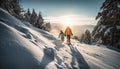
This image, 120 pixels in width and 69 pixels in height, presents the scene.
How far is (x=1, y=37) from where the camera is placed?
241 inches

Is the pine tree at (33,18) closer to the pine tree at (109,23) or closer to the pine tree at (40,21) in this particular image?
the pine tree at (40,21)

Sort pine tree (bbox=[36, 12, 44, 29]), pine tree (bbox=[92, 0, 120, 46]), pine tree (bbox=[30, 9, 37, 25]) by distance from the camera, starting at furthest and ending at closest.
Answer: pine tree (bbox=[36, 12, 44, 29]) → pine tree (bbox=[30, 9, 37, 25]) → pine tree (bbox=[92, 0, 120, 46])

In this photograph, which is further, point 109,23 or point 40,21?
point 40,21

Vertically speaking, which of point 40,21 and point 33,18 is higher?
point 33,18

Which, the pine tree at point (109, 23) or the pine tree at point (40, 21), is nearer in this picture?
the pine tree at point (109, 23)

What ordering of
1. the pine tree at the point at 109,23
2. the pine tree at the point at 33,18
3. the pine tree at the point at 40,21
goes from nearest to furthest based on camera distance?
the pine tree at the point at 109,23 < the pine tree at the point at 33,18 < the pine tree at the point at 40,21

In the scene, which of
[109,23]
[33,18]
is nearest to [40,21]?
[33,18]

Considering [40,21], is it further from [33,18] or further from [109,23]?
[109,23]

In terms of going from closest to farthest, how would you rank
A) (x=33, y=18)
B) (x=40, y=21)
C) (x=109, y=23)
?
(x=109, y=23) → (x=33, y=18) → (x=40, y=21)

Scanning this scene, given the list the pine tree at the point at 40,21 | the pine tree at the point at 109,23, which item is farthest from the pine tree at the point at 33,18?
the pine tree at the point at 109,23

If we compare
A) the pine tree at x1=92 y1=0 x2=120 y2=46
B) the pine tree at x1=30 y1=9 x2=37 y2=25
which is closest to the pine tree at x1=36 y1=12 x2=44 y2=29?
the pine tree at x1=30 y1=9 x2=37 y2=25

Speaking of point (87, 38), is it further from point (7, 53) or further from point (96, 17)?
point (7, 53)

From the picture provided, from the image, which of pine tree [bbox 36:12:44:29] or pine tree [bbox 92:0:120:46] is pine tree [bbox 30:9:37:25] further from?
pine tree [bbox 92:0:120:46]

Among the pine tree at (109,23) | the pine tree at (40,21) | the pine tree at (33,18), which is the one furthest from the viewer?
the pine tree at (40,21)
